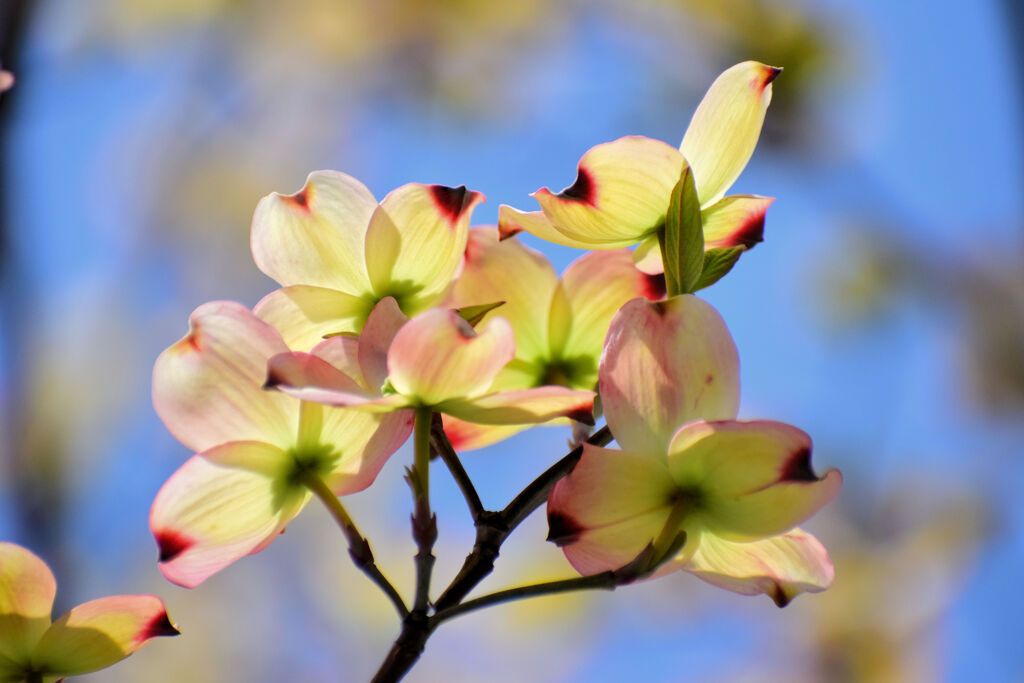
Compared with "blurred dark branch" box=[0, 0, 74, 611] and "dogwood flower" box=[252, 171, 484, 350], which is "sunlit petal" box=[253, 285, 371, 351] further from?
"blurred dark branch" box=[0, 0, 74, 611]

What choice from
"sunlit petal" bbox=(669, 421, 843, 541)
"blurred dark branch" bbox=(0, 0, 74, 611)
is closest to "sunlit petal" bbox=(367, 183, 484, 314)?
"sunlit petal" bbox=(669, 421, 843, 541)

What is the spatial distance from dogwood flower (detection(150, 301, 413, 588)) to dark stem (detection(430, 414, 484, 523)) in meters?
0.01

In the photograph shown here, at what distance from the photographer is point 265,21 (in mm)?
2344

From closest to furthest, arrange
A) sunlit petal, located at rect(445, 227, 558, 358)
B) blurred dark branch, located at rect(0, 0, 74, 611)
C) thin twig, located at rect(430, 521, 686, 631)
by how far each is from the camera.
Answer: thin twig, located at rect(430, 521, 686, 631) < sunlit petal, located at rect(445, 227, 558, 358) < blurred dark branch, located at rect(0, 0, 74, 611)

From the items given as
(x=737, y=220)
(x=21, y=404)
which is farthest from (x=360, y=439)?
(x=21, y=404)

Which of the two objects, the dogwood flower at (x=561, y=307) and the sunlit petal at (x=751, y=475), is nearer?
the sunlit petal at (x=751, y=475)

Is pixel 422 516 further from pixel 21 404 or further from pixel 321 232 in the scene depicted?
pixel 21 404

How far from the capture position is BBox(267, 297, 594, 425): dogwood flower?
199 millimetres

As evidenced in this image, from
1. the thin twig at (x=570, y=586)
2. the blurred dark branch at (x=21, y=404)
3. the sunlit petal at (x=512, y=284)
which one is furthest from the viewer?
the blurred dark branch at (x=21, y=404)

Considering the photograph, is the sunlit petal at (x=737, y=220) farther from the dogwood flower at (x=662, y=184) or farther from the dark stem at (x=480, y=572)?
the dark stem at (x=480, y=572)

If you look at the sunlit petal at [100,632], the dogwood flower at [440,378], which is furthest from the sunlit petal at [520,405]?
the sunlit petal at [100,632]

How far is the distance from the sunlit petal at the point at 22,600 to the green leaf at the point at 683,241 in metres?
0.19

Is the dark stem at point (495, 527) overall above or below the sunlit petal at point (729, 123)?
below

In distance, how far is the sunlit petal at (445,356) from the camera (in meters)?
0.20
